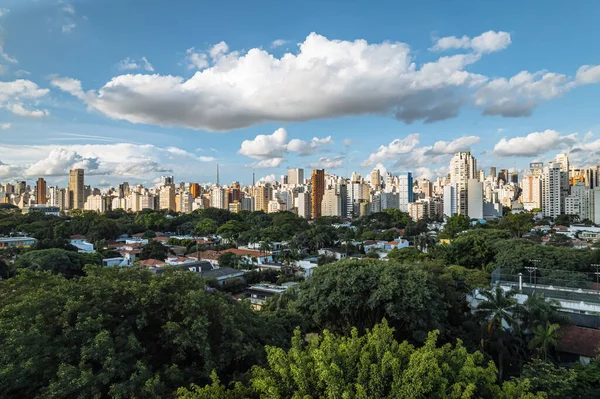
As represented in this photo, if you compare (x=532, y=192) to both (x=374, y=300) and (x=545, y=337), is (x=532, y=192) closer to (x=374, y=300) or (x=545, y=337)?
(x=545, y=337)

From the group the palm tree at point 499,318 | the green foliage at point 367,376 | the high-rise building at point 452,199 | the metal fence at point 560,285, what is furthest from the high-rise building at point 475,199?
the green foliage at point 367,376

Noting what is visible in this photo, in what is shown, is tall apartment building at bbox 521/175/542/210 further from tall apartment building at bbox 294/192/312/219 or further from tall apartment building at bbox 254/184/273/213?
tall apartment building at bbox 254/184/273/213

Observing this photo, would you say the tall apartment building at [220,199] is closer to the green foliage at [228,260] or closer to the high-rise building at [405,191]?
the high-rise building at [405,191]

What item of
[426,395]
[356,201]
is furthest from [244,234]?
[356,201]

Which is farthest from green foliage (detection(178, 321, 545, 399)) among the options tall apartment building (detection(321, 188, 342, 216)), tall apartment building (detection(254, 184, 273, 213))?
tall apartment building (detection(254, 184, 273, 213))

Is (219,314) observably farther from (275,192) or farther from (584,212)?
(275,192)

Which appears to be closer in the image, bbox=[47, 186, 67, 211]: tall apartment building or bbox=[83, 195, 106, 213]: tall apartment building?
bbox=[83, 195, 106, 213]: tall apartment building
